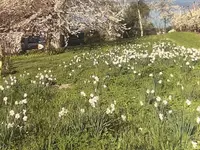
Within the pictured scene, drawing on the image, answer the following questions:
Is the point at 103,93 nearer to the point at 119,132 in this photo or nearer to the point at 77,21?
the point at 119,132

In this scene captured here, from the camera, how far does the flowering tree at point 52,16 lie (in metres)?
23.9

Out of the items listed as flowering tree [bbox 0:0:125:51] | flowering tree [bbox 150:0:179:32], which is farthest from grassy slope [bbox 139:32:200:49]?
flowering tree [bbox 150:0:179:32]

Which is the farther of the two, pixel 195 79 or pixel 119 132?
pixel 195 79

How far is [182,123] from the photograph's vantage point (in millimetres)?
5828

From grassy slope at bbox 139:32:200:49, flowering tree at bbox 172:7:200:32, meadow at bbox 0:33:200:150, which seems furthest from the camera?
flowering tree at bbox 172:7:200:32

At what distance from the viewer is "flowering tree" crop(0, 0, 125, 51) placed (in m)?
23.9

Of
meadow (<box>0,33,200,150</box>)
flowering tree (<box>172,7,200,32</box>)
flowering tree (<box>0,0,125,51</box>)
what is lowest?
flowering tree (<box>172,7,200,32</box>)

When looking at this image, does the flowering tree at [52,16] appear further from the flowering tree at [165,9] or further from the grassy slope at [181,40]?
the flowering tree at [165,9]

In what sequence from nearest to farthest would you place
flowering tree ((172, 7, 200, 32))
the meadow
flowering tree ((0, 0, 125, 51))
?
1. the meadow
2. flowering tree ((0, 0, 125, 51))
3. flowering tree ((172, 7, 200, 32))

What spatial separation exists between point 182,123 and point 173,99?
10.9 feet

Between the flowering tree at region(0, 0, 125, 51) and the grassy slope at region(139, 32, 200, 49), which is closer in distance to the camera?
the flowering tree at region(0, 0, 125, 51)

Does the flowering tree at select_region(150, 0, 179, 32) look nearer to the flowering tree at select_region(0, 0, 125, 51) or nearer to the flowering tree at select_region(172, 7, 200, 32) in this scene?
the flowering tree at select_region(172, 7, 200, 32)

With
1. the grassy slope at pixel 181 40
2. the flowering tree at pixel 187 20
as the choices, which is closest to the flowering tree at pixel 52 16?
the grassy slope at pixel 181 40

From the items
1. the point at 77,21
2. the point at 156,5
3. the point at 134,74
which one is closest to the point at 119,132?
the point at 134,74
